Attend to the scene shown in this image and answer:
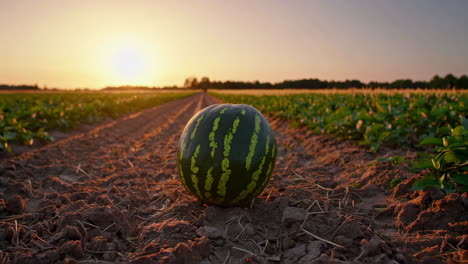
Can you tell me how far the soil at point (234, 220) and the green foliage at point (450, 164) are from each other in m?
0.11

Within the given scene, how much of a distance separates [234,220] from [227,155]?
0.64 meters

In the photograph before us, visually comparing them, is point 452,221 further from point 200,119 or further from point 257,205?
point 200,119

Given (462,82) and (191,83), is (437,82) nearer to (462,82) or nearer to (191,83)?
(462,82)

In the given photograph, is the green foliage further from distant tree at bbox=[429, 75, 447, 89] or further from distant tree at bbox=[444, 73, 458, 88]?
distant tree at bbox=[444, 73, 458, 88]

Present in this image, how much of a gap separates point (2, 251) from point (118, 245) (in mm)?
877

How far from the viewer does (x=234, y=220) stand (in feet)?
9.68

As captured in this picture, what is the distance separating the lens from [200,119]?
10.3ft

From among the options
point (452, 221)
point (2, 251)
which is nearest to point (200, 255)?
point (2, 251)

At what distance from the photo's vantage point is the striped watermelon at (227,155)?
9.43ft

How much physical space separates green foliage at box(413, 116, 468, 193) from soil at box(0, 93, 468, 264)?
0.37 feet

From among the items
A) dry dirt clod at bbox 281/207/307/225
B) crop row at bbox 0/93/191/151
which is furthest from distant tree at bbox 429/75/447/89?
dry dirt clod at bbox 281/207/307/225

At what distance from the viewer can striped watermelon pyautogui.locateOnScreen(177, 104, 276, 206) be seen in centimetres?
287

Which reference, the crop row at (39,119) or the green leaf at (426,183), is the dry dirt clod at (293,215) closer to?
the green leaf at (426,183)

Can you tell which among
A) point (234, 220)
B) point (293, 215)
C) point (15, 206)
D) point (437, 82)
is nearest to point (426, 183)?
point (293, 215)
